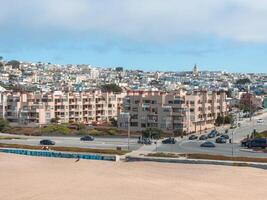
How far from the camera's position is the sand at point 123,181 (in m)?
32.6

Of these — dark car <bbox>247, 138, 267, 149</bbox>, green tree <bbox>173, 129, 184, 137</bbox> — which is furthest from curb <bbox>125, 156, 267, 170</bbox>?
green tree <bbox>173, 129, 184, 137</bbox>

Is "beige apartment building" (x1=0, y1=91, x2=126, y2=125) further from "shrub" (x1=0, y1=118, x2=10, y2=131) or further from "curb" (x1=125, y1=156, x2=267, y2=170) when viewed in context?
"curb" (x1=125, y1=156, x2=267, y2=170)

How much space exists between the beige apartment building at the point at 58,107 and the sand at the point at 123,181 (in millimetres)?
38211

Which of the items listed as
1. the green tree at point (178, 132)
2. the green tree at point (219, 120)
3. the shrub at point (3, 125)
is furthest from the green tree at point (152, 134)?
the shrub at point (3, 125)

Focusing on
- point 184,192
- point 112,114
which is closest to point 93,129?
point 112,114

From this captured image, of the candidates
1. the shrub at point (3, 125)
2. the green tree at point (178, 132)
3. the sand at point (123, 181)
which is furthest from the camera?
the shrub at point (3, 125)

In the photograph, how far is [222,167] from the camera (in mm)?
43250

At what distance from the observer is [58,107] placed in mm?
90875

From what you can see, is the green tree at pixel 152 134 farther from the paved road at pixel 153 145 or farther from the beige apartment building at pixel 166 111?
the beige apartment building at pixel 166 111

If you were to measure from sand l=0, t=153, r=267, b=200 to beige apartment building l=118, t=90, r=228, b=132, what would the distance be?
102 feet

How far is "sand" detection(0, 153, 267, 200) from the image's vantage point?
32.6 metres

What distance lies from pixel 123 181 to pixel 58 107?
5484 cm

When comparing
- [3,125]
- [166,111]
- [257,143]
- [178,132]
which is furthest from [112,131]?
[257,143]

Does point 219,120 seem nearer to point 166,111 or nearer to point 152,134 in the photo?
point 166,111
